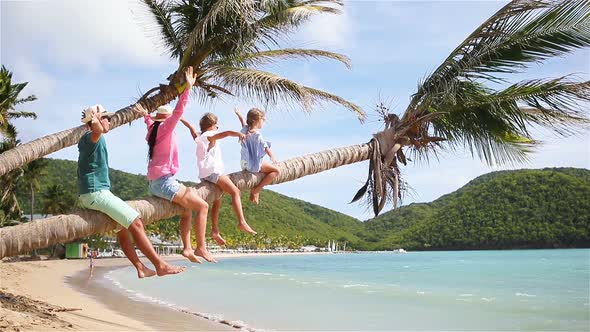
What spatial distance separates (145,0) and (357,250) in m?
131

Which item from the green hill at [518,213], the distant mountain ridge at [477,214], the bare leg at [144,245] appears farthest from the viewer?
the green hill at [518,213]

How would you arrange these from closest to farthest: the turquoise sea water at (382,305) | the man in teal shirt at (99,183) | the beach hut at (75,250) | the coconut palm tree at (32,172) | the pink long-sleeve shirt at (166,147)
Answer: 1. the man in teal shirt at (99,183)
2. the pink long-sleeve shirt at (166,147)
3. the turquoise sea water at (382,305)
4. the coconut palm tree at (32,172)
5. the beach hut at (75,250)

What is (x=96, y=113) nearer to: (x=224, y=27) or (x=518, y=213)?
(x=224, y=27)

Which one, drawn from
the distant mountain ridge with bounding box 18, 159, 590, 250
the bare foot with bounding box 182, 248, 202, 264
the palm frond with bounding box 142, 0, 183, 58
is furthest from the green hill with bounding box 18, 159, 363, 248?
the bare foot with bounding box 182, 248, 202, 264

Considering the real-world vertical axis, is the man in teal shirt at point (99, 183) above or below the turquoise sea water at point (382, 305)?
above

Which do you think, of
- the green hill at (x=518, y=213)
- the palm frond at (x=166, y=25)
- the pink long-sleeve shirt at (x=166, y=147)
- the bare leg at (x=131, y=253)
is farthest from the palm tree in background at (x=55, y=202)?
the green hill at (x=518, y=213)

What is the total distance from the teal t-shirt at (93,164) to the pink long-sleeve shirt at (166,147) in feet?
1.28

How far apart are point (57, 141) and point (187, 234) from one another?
2.91 meters

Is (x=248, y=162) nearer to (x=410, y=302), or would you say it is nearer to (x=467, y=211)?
(x=410, y=302)

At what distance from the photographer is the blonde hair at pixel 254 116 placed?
5215 mm

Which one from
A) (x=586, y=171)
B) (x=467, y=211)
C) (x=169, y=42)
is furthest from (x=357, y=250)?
(x=169, y=42)

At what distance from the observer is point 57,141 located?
6891 mm

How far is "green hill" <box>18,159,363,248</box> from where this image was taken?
76.2 meters

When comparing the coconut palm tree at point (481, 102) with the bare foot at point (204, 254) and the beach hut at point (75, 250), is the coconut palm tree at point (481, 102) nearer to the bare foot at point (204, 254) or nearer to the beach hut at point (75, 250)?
the bare foot at point (204, 254)
